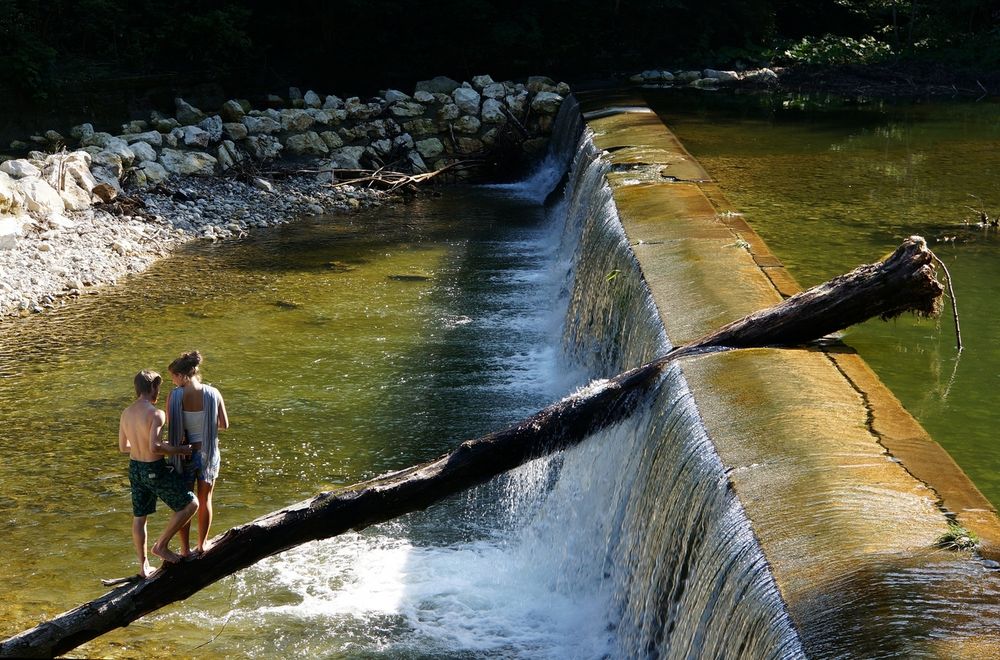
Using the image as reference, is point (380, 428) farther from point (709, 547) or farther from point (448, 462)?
point (709, 547)

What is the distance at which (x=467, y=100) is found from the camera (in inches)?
840

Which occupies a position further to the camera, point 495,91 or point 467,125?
point 495,91

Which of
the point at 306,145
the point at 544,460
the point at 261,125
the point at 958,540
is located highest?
the point at 261,125

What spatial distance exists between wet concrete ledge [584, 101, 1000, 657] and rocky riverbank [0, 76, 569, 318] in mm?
8870

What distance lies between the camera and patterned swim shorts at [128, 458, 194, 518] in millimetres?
5492

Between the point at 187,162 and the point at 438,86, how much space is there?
20.4 ft

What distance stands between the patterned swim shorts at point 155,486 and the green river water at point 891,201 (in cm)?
394

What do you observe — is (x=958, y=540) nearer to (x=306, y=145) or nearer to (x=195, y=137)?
(x=195, y=137)

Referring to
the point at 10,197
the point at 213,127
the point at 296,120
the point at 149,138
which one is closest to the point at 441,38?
the point at 296,120

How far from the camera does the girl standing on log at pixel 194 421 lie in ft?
17.8

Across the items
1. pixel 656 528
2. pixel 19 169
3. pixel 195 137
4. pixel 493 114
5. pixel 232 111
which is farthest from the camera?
pixel 493 114

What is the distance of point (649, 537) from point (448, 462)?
43.1 inches

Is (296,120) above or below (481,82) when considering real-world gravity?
below

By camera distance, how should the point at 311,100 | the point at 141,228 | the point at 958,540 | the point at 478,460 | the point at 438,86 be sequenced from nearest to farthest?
the point at 958,540, the point at 478,460, the point at 141,228, the point at 311,100, the point at 438,86
